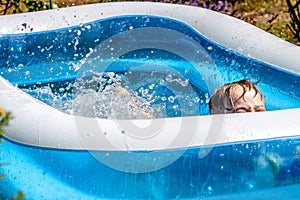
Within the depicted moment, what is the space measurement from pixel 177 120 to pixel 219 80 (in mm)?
1125

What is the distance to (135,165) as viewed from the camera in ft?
8.46

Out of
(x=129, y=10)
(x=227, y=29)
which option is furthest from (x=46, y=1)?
(x=227, y=29)

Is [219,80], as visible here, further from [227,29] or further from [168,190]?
[168,190]

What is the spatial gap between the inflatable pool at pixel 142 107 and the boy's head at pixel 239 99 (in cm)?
30

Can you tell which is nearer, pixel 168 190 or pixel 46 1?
pixel 168 190

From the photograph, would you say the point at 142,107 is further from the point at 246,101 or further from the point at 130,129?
the point at 130,129

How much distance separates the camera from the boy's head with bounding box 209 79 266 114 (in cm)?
308

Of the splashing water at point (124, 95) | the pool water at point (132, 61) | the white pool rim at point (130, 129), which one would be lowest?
the splashing water at point (124, 95)

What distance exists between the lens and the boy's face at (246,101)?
307 cm

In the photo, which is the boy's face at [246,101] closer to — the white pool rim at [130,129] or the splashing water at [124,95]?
the white pool rim at [130,129]

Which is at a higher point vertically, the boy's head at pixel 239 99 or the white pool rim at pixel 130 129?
the white pool rim at pixel 130 129

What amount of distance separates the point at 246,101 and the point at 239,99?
0.03m

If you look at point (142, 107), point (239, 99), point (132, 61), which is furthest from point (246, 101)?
point (132, 61)

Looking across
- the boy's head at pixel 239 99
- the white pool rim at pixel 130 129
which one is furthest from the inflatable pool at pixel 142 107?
the boy's head at pixel 239 99
